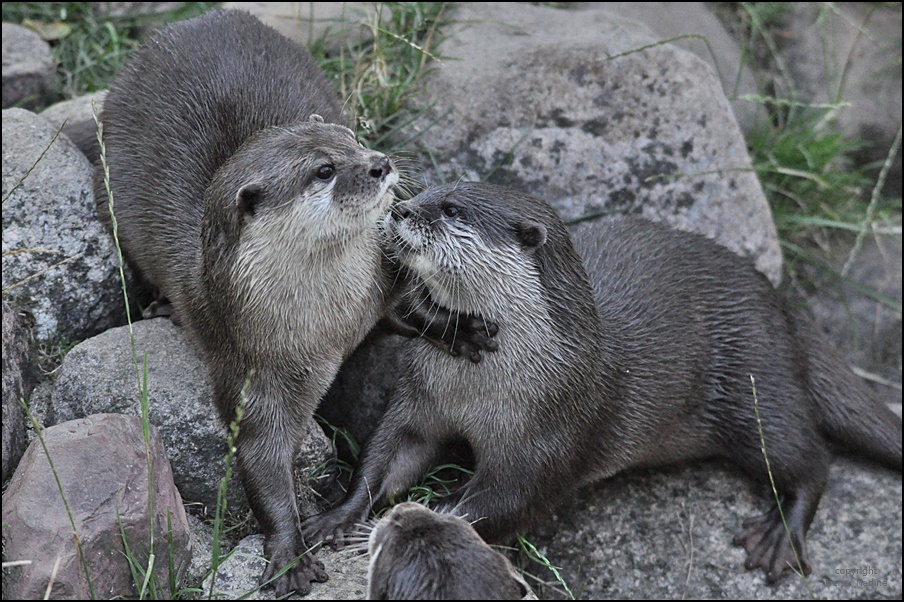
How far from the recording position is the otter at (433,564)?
187 cm

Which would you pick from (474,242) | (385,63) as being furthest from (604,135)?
(474,242)

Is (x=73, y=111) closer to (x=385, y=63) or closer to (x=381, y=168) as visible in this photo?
(x=385, y=63)

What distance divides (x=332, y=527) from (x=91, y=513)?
0.61 metres

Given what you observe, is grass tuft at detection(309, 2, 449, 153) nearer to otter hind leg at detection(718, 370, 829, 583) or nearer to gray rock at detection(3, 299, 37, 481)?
gray rock at detection(3, 299, 37, 481)

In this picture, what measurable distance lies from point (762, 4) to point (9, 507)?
361 centimetres

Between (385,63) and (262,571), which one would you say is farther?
(385,63)

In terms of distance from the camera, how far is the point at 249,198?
2.19 m

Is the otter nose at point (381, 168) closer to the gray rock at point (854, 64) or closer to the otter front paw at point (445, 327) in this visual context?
the otter front paw at point (445, 327)

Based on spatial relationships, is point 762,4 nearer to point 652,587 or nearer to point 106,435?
point 652,587

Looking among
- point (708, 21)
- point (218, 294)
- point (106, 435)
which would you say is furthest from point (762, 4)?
point (106, 435)

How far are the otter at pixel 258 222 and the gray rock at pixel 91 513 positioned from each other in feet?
0.81

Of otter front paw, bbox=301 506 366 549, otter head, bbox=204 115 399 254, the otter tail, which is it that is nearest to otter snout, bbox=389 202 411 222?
otter head, bbox=204 115 399 254

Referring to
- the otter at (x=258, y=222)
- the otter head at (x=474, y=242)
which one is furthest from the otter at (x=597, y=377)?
the otter at (x=258, y=222)

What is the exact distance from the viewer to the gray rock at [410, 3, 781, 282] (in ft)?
10.6
